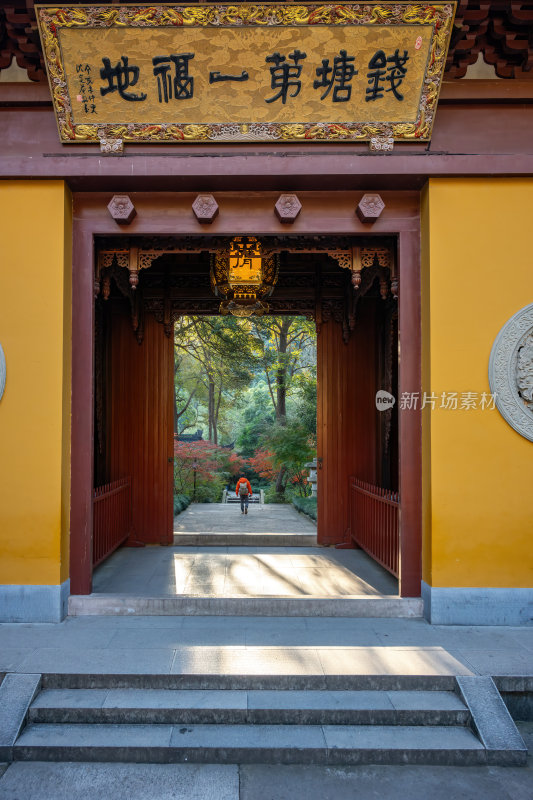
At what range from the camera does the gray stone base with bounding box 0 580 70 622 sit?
4129 millimetres

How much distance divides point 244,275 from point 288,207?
0.93 metres

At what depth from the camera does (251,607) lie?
4.36 meters

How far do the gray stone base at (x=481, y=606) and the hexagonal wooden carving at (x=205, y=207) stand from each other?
363 cm

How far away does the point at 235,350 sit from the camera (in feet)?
40.6

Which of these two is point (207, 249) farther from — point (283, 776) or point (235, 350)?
point (235, 350)

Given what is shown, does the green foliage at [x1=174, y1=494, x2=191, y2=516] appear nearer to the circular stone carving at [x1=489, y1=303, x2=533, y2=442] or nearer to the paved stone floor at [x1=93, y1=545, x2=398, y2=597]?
the paved stone floor at [x1=93, y1=545, x2=398, y2=597]

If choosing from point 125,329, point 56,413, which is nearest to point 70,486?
point 56,413

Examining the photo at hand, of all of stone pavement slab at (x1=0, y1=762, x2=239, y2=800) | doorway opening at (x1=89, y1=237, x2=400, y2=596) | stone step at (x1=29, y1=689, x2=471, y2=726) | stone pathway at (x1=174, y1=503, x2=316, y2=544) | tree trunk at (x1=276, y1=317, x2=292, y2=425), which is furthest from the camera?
tree trunk at (x1=276, y1=317, x2=292, y2=425)

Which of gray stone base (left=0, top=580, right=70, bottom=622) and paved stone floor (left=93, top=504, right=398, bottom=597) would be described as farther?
paved stone floor (left=93, top=504, right=398, bottom=597)

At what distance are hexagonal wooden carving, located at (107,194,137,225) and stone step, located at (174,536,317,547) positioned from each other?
4.33m

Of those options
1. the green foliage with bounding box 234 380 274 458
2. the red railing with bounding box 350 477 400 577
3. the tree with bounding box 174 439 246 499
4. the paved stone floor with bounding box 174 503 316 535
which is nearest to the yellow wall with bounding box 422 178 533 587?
the red railing with bounding box 350 477 400 577

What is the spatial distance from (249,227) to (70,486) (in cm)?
272

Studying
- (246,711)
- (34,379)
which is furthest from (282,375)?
(246,711)

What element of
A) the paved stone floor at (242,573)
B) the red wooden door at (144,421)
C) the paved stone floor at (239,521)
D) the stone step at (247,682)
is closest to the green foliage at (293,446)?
the paved stone floor at (239,521)
